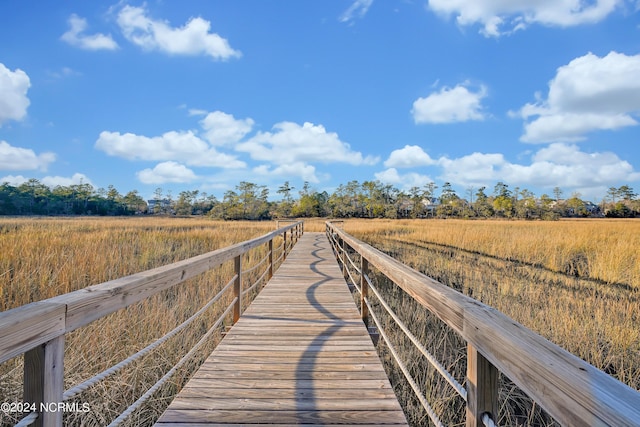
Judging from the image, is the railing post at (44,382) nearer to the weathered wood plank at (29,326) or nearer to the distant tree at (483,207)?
the weathered wood plank at (29,326)

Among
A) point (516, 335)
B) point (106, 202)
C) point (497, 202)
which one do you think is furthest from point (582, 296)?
point (106, 202)

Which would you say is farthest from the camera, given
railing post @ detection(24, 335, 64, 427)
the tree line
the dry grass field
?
the tree line

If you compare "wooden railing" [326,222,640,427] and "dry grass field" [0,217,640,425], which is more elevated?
"wooden railing" [326,222,640,427]

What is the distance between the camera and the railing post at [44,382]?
1.00m

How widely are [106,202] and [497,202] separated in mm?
83764

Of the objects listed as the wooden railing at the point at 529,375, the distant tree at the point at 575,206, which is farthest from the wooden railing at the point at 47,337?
the distant tree at the point at 575,206

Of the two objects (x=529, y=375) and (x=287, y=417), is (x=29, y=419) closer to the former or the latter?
(x=287, y=417)

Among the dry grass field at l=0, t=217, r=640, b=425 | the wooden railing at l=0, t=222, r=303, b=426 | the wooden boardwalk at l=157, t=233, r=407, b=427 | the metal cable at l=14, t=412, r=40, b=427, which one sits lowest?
the dry grass field at l=0, t=217, r=640, b=425

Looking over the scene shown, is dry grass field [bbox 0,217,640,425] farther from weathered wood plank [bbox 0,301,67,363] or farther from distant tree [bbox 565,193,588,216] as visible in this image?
distant tree [bbox 565,193,588,216]

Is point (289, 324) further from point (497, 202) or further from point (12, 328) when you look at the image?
point (497, 202)

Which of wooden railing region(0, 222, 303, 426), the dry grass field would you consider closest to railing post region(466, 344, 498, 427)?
wooden railing region(0, 222, 303, 426)

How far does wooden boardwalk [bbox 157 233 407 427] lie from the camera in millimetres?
1813

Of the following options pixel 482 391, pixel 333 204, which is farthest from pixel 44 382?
pixel 333 204

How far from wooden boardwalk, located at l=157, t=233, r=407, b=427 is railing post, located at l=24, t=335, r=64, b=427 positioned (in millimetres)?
853
